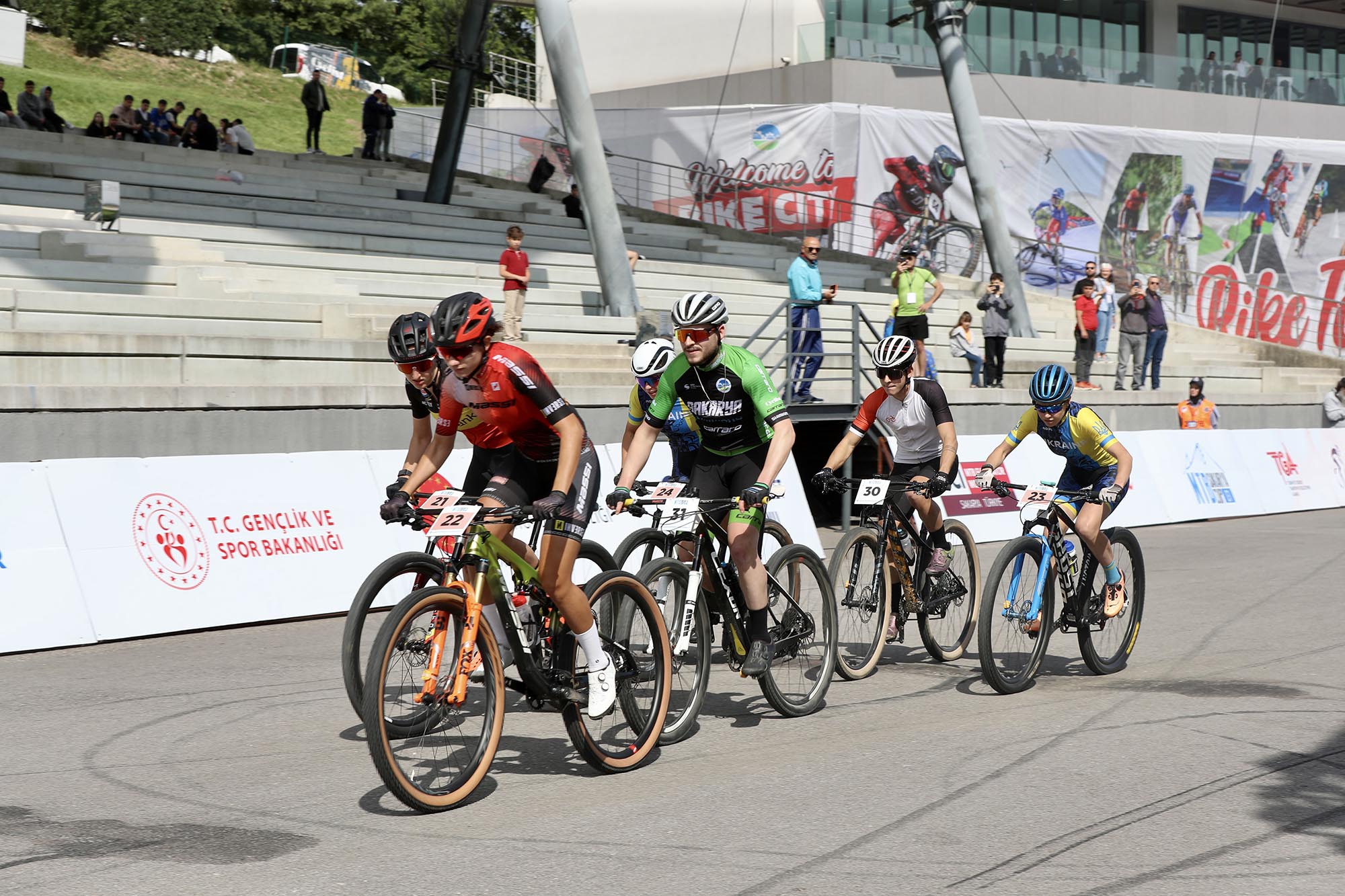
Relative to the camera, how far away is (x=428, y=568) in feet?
19.5

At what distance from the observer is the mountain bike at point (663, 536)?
7.21 m

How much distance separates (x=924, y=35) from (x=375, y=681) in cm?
3608

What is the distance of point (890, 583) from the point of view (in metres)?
9.12

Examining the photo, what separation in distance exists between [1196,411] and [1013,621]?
55.3ft

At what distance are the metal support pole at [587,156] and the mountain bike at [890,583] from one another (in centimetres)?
1215

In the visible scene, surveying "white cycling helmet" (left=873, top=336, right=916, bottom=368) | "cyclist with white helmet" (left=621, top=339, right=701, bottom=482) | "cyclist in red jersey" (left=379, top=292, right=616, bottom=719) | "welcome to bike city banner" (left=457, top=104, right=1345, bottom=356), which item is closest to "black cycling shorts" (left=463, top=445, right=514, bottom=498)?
"cyclist in red jersey" (left=379, top=292, right=616, bottom=719)

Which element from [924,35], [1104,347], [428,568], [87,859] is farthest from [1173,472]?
[924,35]

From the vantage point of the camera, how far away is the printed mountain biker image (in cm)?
3412

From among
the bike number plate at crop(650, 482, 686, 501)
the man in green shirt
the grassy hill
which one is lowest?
the bike number plate at crop(650, 482, 686, 501)

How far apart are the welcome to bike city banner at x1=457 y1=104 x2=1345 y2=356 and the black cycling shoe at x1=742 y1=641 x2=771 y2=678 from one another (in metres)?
26.9

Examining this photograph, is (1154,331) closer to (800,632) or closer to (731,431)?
(800,632)

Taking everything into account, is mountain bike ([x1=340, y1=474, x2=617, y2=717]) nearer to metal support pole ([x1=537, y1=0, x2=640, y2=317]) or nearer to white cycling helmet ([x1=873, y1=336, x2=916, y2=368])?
white cycling helmet ([x1=873, y1=336, x2=916, y2=368])

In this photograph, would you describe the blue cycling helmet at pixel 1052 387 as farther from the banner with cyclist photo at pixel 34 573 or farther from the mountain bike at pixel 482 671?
the banner with cyclist photo at pixel 34 573

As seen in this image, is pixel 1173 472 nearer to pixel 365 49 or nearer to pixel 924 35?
pixel 924 35
